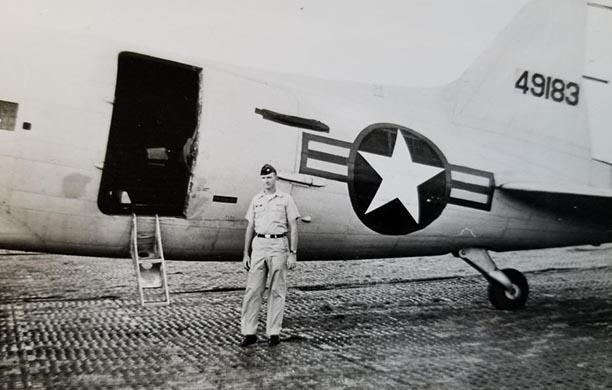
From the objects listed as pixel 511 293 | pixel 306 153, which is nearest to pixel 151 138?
pixel 306 153

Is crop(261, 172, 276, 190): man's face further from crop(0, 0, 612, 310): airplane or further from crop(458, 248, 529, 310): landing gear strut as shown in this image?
crop(458, 248, 529, 310): landing gear strut

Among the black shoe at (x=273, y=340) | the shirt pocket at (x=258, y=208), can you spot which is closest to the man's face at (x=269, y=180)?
the shirt pocket at (x=258, y=208)

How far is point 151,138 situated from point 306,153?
1.56 m

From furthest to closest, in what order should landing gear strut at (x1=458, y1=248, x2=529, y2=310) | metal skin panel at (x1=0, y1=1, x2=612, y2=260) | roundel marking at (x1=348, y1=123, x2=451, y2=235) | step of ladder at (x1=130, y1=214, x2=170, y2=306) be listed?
1. landing gear strut at (x1=458, y1=248, x2=529, y2=310)
2. roundel marking at (x1=348, y1=123, x2=451, y2=235)
3. step of ladder at (x1=130, y1=214, x2=170, y2=306)
4. metal skin panel at (x1=0, y1=1, x2=612, y2=260)

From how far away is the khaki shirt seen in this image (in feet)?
17.3

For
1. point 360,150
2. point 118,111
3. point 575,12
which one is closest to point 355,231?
point 360,150

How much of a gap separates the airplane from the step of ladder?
41mm

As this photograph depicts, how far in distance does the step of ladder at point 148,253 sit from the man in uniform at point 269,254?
2.52 ft

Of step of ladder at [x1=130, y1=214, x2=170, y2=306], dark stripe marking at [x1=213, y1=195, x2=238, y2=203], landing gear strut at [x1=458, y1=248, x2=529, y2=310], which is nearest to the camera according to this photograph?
step of ladder at [x1=130, y1=214, x2=170, y2=306]

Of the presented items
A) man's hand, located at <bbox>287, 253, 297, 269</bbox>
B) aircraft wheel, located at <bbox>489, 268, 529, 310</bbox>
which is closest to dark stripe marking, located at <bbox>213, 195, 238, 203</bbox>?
man's hand, located at <bbox>287, 253, 297, 269</bbox>

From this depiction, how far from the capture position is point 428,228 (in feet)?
22.2

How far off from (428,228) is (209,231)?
2.61 metres

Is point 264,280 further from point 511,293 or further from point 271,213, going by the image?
point 511,293

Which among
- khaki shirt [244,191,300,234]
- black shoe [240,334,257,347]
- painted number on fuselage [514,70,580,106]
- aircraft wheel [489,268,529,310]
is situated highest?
painted number on fuselage [514,70,580,106]
